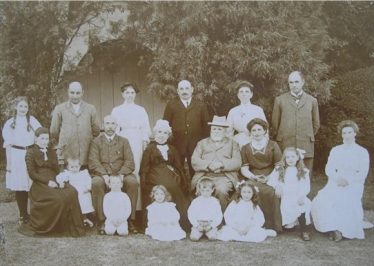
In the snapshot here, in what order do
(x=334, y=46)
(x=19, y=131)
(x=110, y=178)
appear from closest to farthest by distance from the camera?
(x=110, y=178)
(x=19, y=131)
(x=334, y=46)

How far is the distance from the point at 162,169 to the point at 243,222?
1039 mm

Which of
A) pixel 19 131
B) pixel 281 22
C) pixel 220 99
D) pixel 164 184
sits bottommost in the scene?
pixel 164 184

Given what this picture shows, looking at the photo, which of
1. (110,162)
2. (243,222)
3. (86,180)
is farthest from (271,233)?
(86,180)

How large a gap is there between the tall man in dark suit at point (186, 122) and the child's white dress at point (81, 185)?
3.56 feet

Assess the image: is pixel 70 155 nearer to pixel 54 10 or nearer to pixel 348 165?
pixel 54 10

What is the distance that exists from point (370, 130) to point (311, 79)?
130cm

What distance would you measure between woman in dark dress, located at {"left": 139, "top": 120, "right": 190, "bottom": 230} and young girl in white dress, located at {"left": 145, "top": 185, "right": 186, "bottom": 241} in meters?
0.21

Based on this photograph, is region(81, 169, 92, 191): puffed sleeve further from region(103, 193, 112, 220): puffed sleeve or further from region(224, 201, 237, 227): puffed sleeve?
region(224, 201, 237, 227): puffed sleeve

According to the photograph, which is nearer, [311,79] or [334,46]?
[311,79]

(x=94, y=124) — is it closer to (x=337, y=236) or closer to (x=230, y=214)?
(x=230, y=214)

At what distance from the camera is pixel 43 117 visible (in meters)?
6.95

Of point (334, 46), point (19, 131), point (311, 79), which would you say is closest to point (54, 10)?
point (19, 131)

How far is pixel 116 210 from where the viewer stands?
16.4 feet

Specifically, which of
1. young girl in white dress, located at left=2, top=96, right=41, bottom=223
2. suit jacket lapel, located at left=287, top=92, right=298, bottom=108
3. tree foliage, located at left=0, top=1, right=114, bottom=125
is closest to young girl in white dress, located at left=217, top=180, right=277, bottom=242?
suit jacket lapel, located at left=287, top=92, right=298, bottom=108
